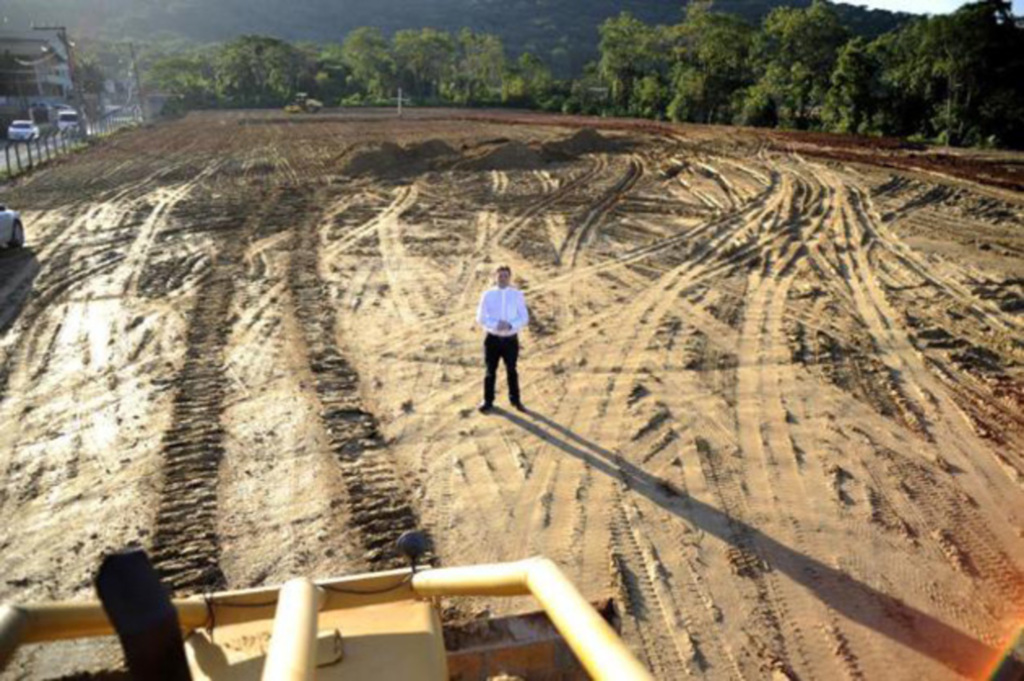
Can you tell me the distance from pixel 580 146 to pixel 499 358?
2018 cm

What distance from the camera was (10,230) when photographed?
1443 centimetres

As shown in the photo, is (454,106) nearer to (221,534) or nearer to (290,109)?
(290,109)

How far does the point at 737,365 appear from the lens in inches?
368

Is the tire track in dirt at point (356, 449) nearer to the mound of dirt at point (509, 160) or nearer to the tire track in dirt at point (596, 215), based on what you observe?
the tire track in dirt at point (596, 215)

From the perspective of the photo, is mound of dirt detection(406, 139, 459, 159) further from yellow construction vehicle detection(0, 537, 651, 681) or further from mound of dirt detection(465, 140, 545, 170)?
yellow construction vehicle detection(0, 537, 651, 681)

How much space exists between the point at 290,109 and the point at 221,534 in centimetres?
5565

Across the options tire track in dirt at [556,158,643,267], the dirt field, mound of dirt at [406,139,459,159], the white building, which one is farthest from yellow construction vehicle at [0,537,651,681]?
Result: the white building

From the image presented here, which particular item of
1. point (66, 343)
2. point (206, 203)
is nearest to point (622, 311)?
point (66, 343)

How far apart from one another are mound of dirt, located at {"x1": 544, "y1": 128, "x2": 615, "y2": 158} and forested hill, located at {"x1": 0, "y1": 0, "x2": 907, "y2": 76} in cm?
12321

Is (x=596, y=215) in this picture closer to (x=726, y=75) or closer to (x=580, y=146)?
(x=580, y=146)

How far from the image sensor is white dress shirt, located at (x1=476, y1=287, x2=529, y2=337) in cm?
788

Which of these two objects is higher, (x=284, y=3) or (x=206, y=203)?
(x=284, y=3)

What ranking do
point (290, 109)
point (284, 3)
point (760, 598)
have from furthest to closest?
point (284, 3)
point (290, 109)
point (760, 598)

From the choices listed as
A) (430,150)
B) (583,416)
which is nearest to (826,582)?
(583,416)
